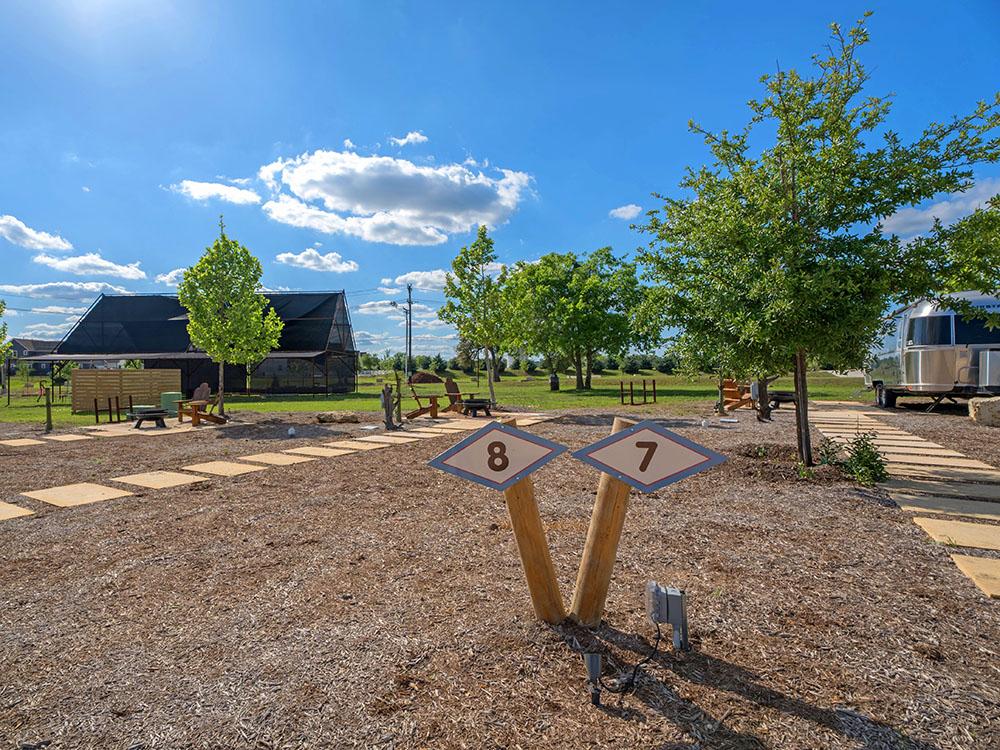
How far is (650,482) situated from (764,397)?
467 inches

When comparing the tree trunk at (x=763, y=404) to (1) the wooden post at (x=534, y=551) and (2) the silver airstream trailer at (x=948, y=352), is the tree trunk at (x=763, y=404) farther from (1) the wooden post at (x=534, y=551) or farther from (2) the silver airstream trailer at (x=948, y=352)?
(1) the wooden post at (x=534, y=551)

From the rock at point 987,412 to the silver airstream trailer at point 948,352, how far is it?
1.10m

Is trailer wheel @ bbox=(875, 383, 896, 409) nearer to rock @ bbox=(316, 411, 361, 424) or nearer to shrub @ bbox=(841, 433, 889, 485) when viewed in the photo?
shrub @ bbox=(841, 433, 889, 485)

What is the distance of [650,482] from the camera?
2355 mm

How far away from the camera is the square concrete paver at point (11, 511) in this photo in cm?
502

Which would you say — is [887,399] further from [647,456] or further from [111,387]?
[111,387]

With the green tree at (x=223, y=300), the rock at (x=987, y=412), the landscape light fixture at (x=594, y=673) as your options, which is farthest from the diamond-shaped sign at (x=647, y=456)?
the green tree at (x=223, y=300)

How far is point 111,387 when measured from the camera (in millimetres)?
17672

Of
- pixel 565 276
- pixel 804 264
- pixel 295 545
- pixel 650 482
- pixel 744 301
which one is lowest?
pixel 295 545

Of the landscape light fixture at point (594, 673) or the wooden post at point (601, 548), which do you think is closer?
the landscape light fixture at point (594, 673)

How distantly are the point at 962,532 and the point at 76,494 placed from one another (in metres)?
8.87

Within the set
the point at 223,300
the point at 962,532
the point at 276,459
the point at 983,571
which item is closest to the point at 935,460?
the point at 962,532

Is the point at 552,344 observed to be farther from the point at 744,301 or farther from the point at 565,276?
the point at 744,301

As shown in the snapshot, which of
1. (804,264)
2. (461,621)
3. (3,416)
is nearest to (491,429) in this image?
(461,621)
